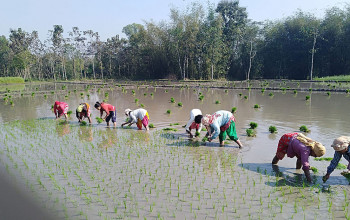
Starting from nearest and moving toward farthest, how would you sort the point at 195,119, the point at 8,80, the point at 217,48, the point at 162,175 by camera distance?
the point at 162,175 → the point at 195,119 → the point at 217,48 → the point at 8,80

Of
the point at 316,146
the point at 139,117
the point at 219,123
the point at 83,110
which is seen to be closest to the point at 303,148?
the point at 316,146

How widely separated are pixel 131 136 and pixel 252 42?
37334 millimetres

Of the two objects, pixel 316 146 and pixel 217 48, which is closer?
pixel 316 146

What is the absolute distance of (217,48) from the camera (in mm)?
38562

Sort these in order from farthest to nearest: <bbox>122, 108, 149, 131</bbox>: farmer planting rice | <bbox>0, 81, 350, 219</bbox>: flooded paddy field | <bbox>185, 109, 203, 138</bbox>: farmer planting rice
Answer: <bbox>122, 108, 149, 131</bbox>: farmer planting rice → <bbox>185, 109, 203, 138</bbox>: farmer planting rice → <bbox>0, 81, 350, 219</bbox>: flooded paddy field

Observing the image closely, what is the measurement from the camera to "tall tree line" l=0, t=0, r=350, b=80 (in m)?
37.6

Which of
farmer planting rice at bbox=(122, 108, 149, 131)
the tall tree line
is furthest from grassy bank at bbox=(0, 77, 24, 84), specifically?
farmer planting rice at bbox=(122, 108, 149, 131)

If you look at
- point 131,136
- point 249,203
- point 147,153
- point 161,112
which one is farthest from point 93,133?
point 249,203

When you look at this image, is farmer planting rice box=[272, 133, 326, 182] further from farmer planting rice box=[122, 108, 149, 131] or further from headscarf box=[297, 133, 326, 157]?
farmer planting rice box=[122, 108, 149, 131]

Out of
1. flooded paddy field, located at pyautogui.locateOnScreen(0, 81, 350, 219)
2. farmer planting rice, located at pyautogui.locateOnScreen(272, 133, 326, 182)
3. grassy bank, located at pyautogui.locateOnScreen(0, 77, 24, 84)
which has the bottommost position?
flooded paddy field, located at pyautogui.locateOnScreen(0, 81, 350, 219)

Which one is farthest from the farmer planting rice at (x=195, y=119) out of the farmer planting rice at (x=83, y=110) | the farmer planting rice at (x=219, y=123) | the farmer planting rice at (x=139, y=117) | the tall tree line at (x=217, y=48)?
the tall tree line at (x=217, y=48)

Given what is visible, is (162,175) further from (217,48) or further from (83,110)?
(217,48)

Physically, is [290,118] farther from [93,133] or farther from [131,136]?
[93,133]

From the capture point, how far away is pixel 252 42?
43.1 metres
